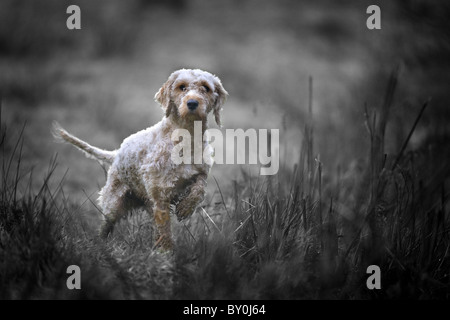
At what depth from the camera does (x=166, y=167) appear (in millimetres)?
3732

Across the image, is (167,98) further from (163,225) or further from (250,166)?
(250,166)

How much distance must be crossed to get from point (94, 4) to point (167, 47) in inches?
99.6

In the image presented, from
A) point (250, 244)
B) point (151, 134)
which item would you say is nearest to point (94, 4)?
point (151, 134)

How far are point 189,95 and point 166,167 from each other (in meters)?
0.63

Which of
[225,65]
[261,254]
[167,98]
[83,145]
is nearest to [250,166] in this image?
[83,145]

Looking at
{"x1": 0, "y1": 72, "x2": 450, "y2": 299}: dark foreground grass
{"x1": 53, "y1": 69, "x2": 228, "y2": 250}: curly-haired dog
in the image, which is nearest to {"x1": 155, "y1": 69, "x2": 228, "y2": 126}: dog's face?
{"x1": 53, "y1": 69, "x2": 228, "y2": 250}: curly-haired dog

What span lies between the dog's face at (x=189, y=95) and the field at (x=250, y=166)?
739mm

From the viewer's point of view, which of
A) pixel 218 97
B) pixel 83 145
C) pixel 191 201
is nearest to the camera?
pixel 191 201

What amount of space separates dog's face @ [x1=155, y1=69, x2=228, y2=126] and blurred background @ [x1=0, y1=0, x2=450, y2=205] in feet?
9.85

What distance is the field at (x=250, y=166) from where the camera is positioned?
10.3 feet

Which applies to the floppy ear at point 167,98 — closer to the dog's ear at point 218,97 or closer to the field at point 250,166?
the dog's ear at point 218,97

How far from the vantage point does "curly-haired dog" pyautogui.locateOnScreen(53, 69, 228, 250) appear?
12.1 feet

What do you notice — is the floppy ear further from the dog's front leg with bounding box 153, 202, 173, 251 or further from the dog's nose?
the dog's front leg with bounding box 153, 202, 173, 251

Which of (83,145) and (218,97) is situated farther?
(83,145)
